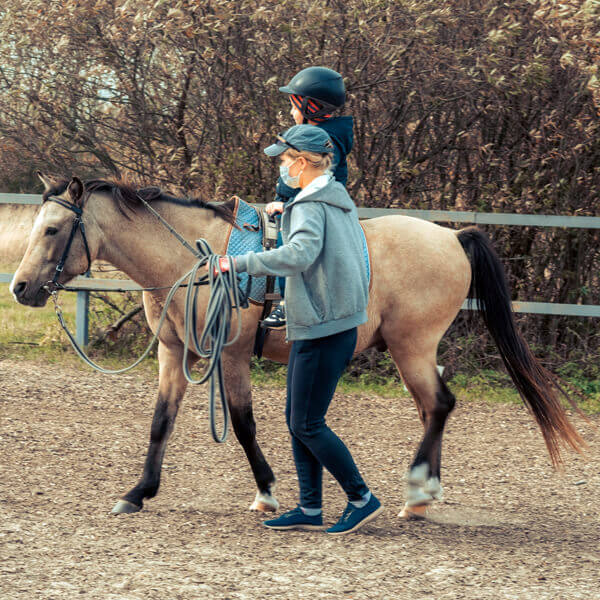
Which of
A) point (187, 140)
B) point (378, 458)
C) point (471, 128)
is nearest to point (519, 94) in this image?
point (471, 128)

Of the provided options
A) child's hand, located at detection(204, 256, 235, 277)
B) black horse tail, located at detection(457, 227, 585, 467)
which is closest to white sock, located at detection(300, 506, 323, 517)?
child's hand, located at detection(204, 256, 235, 277)

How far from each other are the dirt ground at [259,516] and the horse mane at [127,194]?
151 centimetres

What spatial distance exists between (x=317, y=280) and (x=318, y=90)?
3.72 feet

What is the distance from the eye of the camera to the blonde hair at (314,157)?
3696mm

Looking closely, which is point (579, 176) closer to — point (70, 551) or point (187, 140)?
point (187, 140)

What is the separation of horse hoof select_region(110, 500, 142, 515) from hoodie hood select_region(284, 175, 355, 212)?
1.70 meters

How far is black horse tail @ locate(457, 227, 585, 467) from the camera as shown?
183 inches

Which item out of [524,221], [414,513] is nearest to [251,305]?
[414,513]

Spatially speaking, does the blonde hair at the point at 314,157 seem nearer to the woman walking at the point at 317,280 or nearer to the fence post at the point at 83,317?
the woman walking at the point at 317,280

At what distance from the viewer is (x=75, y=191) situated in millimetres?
4207

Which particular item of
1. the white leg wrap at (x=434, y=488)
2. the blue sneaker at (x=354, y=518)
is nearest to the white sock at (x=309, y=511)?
the blue sneaker at (x=354, y=518)

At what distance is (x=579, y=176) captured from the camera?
24.8 feet

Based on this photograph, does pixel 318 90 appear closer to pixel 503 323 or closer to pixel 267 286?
pixel 267 286

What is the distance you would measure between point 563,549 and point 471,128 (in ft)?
15.0
